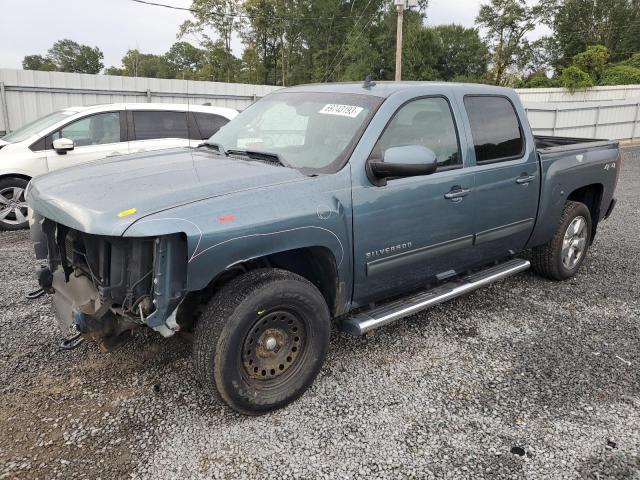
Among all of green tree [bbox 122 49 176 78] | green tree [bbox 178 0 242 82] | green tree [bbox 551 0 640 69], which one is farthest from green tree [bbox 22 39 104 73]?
green tree [bbox 551 0 640 69]

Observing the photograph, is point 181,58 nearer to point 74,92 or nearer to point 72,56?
point 72,56

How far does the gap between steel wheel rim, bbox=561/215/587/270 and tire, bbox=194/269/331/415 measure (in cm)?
320

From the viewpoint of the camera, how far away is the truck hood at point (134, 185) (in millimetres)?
2506

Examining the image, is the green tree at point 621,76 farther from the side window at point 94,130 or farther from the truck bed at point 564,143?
the side window at point 94,130

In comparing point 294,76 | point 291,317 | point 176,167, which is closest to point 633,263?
point 291,317

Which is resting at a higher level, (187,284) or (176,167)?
(176,167)

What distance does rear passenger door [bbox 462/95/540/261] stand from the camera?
394 centimetres

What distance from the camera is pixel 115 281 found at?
2.57 metres

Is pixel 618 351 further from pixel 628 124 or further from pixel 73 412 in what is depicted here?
pixel 628 124

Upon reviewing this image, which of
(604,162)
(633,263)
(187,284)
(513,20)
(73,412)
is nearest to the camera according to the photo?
(187,284)

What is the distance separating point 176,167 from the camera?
3236mm

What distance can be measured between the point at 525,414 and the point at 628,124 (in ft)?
70.3

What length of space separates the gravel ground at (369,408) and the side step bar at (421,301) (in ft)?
1.25

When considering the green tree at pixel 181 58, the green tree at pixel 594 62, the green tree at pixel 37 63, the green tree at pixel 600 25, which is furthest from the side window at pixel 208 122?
the green tree at pixel 37 63
